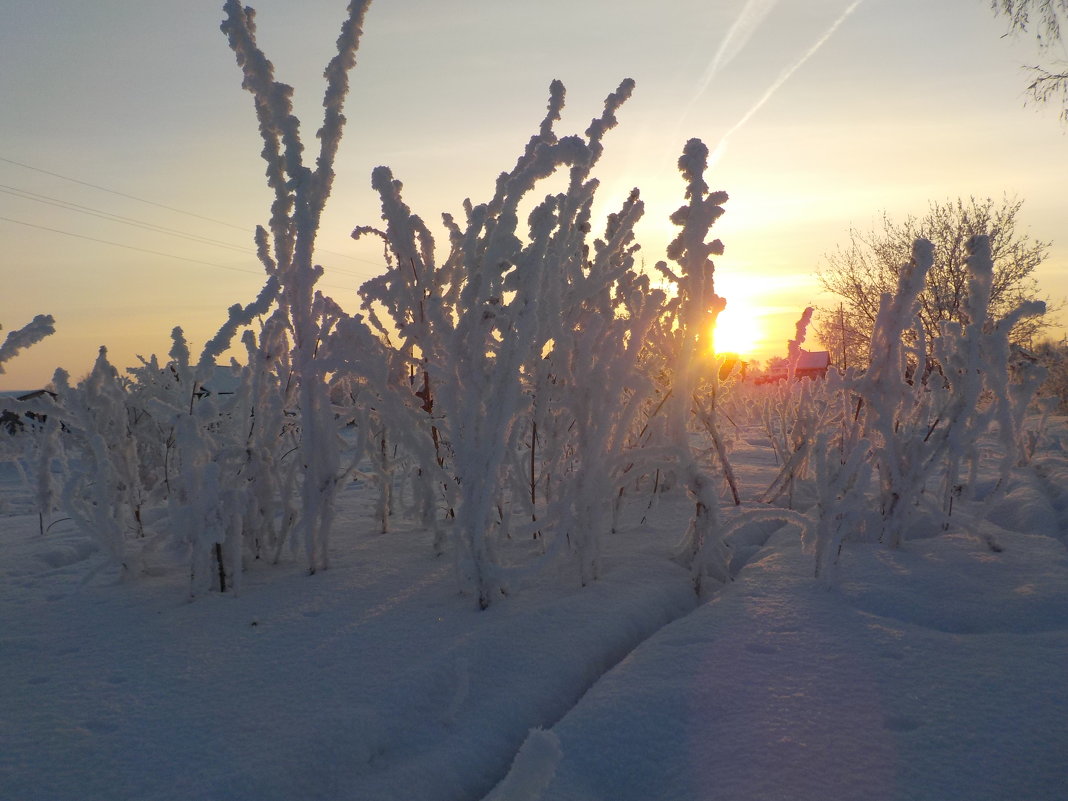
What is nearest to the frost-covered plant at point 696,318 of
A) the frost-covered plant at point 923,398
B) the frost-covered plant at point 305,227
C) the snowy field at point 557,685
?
the snowy field at point 557,685

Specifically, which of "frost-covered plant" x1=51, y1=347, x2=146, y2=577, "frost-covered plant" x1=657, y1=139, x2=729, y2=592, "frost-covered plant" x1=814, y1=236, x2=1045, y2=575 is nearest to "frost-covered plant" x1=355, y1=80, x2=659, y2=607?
"frost-covered plant" x1=657, y1=139, x2=729, y2=592

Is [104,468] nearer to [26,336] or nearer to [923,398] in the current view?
[26,336]

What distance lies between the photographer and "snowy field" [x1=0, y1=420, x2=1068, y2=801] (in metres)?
1.16

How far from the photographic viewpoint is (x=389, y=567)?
2.41 meters

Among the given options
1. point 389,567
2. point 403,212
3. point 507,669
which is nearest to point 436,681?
point 507,669

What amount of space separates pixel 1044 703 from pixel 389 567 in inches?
75.5

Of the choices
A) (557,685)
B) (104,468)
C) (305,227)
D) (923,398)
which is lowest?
(557,685)

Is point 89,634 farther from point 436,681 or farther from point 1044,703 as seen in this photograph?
point 1044,703

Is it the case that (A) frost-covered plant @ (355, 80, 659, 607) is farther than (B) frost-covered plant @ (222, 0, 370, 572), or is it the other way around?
(B) frost-covered plant @ (222, 0, 370, 572)

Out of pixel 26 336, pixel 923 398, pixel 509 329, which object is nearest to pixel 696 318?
pixel 509 329

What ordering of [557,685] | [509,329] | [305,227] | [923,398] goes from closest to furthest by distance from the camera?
1. [557,685]
2. [509,329]
3. [305,227]
4. [923,398]

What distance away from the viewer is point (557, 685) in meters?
1.53

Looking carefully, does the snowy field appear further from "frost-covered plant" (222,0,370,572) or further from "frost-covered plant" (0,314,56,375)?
"frost-covered plant" (0,314,56,375)

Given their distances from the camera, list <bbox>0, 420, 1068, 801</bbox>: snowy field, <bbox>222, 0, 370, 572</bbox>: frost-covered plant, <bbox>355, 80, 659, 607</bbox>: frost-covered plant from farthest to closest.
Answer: <bbox>222, 0, 370, 572</bbox>: frost-covered plant
<bbox>355, 80, 659, 607</bbox>: frost-covered plant
<bbox>0, 420, 1068, 801</bbox>: snowy field
